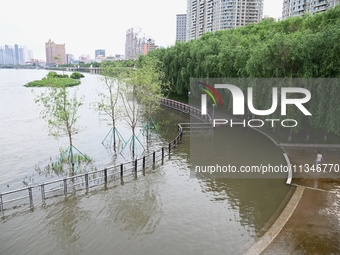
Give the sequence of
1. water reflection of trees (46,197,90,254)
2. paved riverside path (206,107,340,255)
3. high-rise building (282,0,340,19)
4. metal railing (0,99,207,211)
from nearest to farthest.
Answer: paved riverside path (206,107,340,255) < water reflection of trees (46,197,90,254) < metal railing (0,99,207,211) < high-rise building (282,0,340,19)

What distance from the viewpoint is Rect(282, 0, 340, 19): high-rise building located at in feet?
235

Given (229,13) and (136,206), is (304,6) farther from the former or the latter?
(136,206)

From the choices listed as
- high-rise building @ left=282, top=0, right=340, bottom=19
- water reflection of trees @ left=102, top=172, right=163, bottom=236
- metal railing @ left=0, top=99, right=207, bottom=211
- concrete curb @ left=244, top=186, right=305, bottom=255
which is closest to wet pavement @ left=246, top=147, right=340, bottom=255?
concrete curb @ left=244, top=186, right=305, bottom=255

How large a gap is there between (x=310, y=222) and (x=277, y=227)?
1394mm

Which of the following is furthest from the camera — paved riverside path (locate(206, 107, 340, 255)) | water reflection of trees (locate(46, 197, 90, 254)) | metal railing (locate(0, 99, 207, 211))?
metal railing (locate(0, 99, 207, 211))

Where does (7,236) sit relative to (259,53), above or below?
below

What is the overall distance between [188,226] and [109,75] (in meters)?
16.5

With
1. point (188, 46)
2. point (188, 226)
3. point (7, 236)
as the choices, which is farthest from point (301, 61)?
point (188, 46)

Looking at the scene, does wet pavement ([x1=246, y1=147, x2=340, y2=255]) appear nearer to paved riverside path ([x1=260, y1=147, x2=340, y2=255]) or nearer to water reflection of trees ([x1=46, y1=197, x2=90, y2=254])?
paved riverside path ([x1=260, y1=147, x2=340, y2=255])

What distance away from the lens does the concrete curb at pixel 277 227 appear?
33.5ft

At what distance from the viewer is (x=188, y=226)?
1199 centimetres

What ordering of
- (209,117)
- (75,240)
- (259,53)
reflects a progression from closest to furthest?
(75,240) → (259,53) → (209,117)

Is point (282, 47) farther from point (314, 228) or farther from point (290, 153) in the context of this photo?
point (314, 228)

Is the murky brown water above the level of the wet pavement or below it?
below
